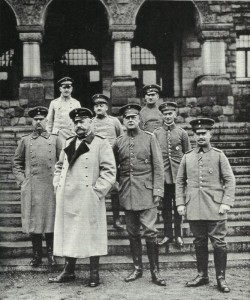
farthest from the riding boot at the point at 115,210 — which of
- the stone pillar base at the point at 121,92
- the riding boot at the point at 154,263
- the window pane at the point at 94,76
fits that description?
the window pane at the point at 94,76

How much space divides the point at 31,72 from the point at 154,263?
8347 millimetres

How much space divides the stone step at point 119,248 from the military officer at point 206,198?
A: 1.12 m

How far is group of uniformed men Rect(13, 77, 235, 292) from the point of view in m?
5.43

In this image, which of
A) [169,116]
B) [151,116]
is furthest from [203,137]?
[151,116]

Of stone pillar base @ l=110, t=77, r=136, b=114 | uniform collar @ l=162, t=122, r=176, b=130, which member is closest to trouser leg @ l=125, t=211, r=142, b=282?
uniform collar @ l=162, t=122, r=176, b=130

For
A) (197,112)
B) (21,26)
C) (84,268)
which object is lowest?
(84,268)

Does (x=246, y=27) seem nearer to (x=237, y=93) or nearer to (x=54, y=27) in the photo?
(x=237, y=93)

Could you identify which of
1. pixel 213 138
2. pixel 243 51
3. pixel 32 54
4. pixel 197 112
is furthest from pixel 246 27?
pixel 32 54

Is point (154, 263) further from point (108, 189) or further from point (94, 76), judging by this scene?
point (94, 76)

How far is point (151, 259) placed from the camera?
5.57 meters

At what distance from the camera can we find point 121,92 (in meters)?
12.7

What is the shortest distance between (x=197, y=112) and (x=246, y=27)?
4292mm

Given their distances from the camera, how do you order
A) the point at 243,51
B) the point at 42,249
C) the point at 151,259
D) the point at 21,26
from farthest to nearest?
the point at 243,51
the point at 21,26
the point at 42,249
the point at 151,259

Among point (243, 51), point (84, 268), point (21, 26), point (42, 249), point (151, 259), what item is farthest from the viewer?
point (243, 51)
